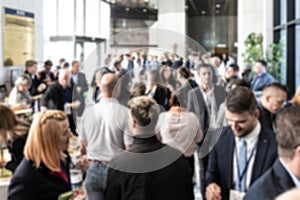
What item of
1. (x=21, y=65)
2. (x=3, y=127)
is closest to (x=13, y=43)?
(x=21, y=65)

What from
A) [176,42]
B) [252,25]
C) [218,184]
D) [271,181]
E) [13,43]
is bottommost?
[218,184]

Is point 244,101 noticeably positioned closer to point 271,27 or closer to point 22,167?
point 22,167

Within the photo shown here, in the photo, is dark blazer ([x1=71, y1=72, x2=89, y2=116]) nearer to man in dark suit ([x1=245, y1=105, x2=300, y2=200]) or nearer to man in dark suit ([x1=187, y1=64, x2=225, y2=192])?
man in dark suit ([x1=187, y1=64, x2=225, y2=192])

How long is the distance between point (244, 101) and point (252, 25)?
29.5 ft

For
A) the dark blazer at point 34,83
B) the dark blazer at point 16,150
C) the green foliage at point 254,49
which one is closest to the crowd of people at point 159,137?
the dark blazer at point 16,150

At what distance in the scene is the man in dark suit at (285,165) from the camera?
1.27 metres

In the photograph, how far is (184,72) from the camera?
0.97 m

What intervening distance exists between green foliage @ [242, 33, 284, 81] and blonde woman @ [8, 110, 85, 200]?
240 inches

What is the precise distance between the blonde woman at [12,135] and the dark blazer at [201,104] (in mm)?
1783

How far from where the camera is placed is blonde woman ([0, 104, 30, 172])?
2598mm

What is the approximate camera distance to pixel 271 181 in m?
1.29

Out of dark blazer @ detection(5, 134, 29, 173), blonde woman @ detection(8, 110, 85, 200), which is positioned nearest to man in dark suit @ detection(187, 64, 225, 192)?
blonde woman @ detection(8, 110, 85, 200)

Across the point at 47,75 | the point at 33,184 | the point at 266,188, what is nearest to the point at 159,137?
the point at 266,188

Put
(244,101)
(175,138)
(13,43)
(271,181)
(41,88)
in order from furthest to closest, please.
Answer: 1. (13,43)
2. (41,88)
3. (244,101)
4. (271,181)
5. (175,138)
